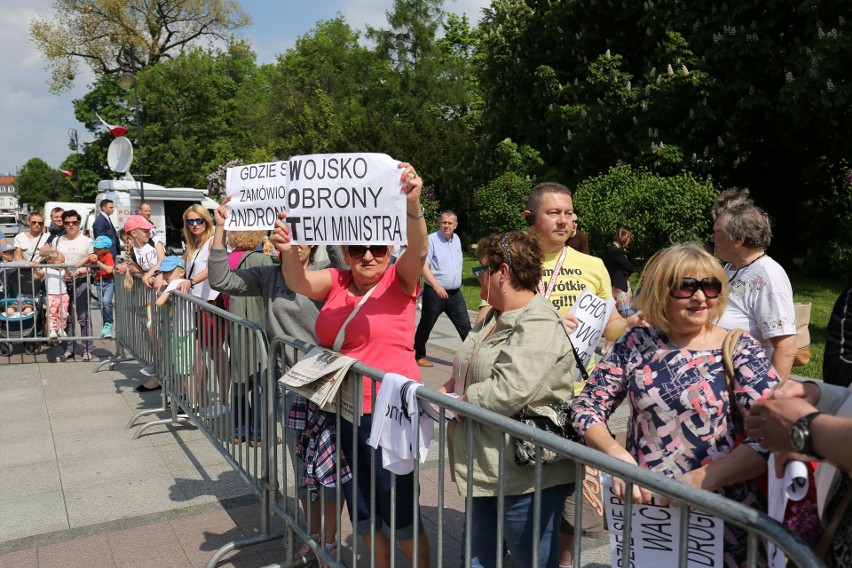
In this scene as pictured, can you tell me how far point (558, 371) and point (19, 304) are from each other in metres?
8.58

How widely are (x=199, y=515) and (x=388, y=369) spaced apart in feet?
6.76

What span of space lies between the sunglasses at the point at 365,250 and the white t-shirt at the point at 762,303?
5.46 ft

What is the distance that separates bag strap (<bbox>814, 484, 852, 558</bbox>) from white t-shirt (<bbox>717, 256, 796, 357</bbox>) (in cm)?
204

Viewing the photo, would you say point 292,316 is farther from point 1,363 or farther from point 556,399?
point 1,363

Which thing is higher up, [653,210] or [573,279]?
[653,210]

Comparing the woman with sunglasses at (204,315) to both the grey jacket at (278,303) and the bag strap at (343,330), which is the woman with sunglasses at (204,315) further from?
the bag strap at (343,330)

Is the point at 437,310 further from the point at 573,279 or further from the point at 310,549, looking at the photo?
the point at 310,549

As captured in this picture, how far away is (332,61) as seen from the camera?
2004 inches

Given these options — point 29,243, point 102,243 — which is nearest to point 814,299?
point 102,243

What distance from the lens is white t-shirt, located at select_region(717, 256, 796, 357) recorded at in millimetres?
3676

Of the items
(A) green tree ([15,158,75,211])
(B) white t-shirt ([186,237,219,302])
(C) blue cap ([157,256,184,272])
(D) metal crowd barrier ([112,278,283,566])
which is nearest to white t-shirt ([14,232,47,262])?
(D) metal crowd barrier ([112,278,283,566])

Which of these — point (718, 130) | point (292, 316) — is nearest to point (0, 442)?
point (292, 316)

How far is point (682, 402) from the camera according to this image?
2303mm

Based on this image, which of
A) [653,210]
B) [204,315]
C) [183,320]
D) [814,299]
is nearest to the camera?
[204,315]
